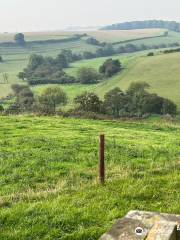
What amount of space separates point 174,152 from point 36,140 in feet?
21.4

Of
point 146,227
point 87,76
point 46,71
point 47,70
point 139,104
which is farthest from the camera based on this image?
point 47,70

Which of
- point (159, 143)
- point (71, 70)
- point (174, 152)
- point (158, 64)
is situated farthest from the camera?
point (71, 70)

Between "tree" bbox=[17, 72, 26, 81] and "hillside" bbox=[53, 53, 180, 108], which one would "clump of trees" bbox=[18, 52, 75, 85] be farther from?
"hillside" bbox=[53, 53, 180, 108]

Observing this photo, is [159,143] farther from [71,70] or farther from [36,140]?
[71,70]

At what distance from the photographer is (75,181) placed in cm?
1284

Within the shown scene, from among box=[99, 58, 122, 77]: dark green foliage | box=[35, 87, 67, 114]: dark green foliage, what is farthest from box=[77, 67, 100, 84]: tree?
box=[35, 87, 67, 114]: dark green foliage

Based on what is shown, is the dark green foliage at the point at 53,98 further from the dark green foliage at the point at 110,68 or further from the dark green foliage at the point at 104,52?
the dark green foliage at the point at 104,52

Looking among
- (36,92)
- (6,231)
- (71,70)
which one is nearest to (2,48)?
(71,70)

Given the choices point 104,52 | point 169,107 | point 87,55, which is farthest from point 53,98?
point 104,52

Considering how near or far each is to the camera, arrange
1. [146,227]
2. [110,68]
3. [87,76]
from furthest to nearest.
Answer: [110,68], [87,76], [146,227]

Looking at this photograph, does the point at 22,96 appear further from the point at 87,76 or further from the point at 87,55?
A: the point at 87,55

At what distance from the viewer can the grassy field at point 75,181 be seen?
28.9 feet

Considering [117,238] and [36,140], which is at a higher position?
[117,238]

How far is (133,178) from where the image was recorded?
1198 cm
